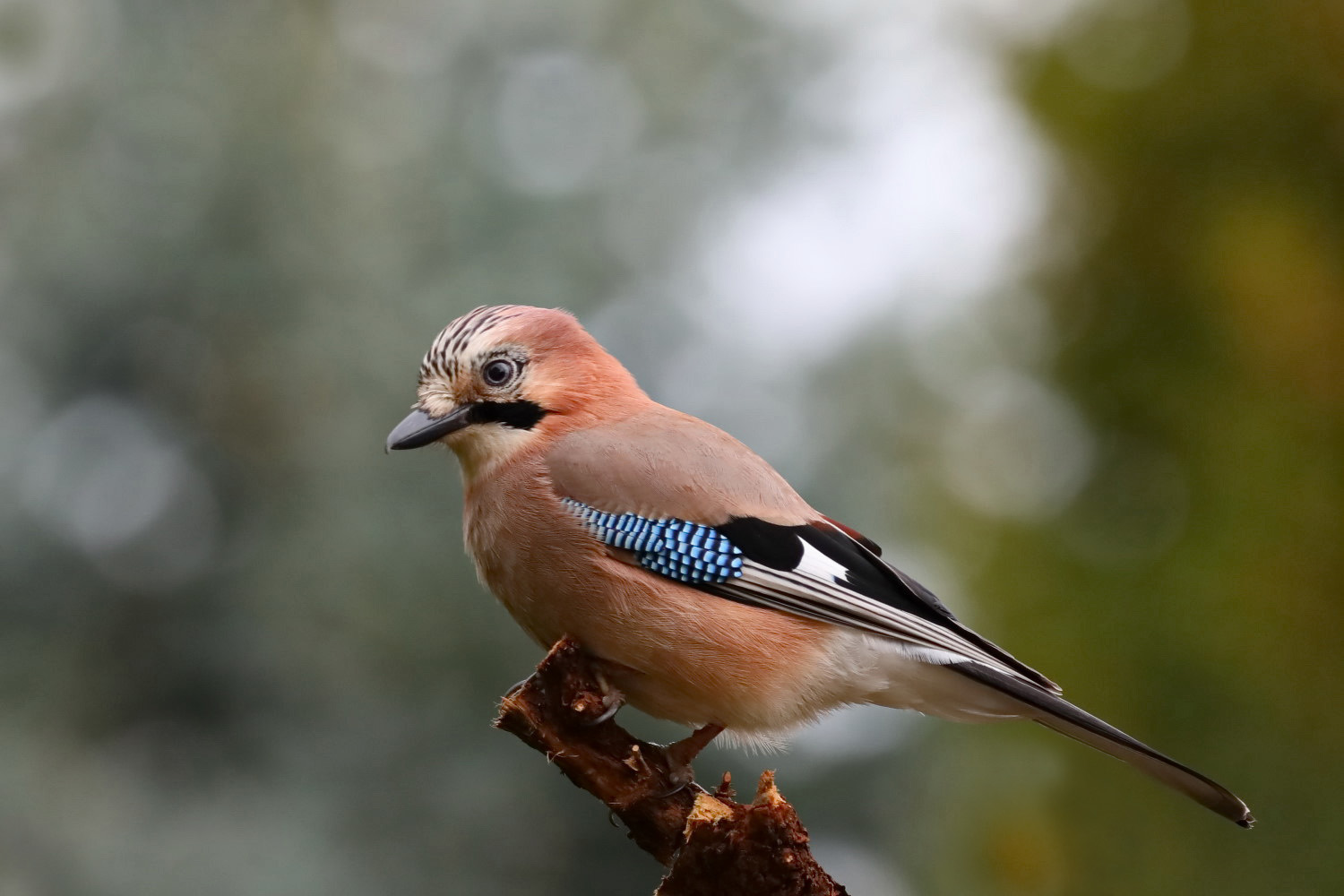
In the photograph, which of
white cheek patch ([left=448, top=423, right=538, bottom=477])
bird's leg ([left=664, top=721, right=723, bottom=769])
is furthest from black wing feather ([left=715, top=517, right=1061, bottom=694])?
white cheek patch ([left=448, top=423, right=538, bottom=477])

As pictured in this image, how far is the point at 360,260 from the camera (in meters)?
8.93

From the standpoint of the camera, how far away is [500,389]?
4.27 m

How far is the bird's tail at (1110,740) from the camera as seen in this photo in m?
3.58

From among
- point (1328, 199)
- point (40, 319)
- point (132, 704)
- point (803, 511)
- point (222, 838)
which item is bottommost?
point (222, 838)

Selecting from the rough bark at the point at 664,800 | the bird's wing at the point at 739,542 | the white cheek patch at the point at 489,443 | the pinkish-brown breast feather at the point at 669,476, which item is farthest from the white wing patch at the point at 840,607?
the white cheek patch at the point at 489,443

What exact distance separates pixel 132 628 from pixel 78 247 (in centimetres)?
266

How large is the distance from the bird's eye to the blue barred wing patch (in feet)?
1.99

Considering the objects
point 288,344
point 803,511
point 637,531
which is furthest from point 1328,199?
point 288,344

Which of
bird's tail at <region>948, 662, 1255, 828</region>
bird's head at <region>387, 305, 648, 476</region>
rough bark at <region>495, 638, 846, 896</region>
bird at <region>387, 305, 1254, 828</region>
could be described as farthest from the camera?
bird's head at <region>387, 305, 648, 476</region>

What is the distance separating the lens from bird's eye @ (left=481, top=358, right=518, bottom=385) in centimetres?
424

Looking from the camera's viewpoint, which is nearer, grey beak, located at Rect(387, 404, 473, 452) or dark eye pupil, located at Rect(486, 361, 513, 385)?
grey beak, located at Rect(387, 404, 473, 452)

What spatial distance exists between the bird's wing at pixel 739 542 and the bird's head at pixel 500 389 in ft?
0.65

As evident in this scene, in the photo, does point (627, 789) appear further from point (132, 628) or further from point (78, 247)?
point (78, 247)

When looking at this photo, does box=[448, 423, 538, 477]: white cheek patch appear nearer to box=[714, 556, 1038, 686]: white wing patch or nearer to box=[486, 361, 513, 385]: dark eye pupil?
box=[486, 361, 513, 385]: dark eye pupil
